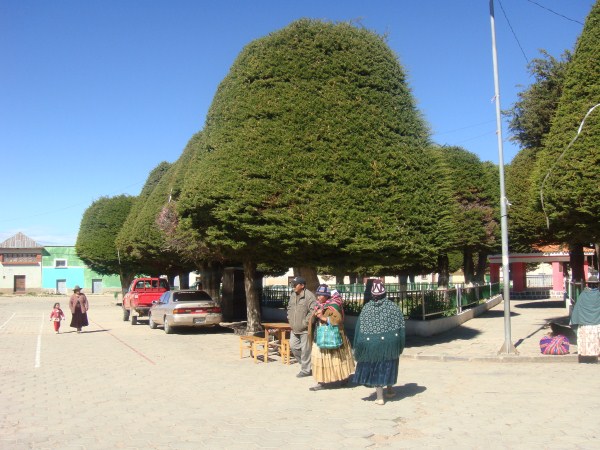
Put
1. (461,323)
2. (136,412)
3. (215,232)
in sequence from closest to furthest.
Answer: (136,412)
(215,232)
(461,323)

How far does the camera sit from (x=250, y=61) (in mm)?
15383

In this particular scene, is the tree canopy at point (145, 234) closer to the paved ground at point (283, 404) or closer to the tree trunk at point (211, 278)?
the tree trunk at point (211, 278)

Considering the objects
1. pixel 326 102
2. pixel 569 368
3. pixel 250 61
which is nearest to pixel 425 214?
pixel 326 102

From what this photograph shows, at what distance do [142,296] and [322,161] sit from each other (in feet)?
48.6

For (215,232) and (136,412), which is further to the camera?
(215,232)

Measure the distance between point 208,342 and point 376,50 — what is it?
9.35 m

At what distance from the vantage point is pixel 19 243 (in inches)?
3000

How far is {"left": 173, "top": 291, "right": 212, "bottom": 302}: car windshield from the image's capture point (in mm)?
20625

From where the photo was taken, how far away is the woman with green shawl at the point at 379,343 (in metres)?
8.34

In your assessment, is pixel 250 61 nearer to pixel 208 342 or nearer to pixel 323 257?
pixel 323 257

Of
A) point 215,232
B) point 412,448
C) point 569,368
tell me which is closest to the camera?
point 412,448

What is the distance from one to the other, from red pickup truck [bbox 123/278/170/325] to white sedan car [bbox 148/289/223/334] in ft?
16.4

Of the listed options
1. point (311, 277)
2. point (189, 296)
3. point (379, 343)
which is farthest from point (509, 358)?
point (189, 296)

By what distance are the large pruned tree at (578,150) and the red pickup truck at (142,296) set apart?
17449 mm
